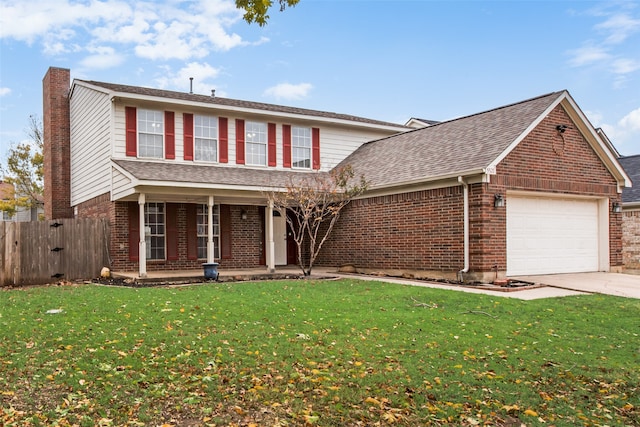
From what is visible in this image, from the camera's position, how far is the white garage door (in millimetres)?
13984

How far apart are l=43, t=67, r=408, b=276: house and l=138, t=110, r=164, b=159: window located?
32 mm

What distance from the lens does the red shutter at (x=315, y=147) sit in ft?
65.5

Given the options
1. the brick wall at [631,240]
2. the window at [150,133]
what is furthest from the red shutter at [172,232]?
the brick wall at [631,240]

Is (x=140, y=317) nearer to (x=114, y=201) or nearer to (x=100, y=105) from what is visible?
(x=114, y=201)

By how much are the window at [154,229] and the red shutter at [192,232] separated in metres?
0.83

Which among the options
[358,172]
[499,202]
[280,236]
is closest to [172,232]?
[280,236]

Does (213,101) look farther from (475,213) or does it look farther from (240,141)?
(475,213)

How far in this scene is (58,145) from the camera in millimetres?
20766

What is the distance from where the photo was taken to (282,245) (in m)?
19.7

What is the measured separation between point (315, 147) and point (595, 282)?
421 inches

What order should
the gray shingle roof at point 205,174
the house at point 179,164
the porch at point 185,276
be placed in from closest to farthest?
the porch at point 185,276, the gray shingle roof at point 205,174, the house at point 179,164

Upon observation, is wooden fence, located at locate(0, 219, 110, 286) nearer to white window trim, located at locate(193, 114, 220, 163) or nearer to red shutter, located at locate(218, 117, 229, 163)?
white window trim, located at locate(193, 114, 220, 163)

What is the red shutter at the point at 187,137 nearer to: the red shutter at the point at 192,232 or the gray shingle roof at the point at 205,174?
the gray shingle roof at the point at 205,174

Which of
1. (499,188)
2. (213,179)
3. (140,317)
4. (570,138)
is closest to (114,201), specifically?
(213,179)
